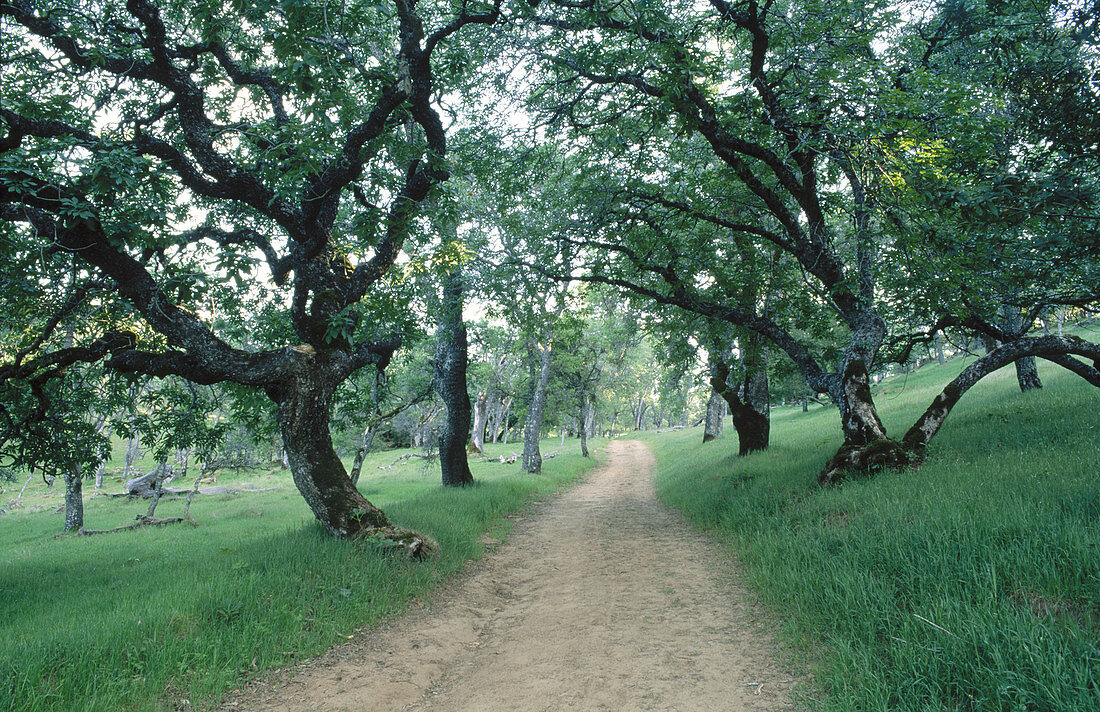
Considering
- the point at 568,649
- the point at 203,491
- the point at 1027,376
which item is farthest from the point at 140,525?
the point at 1027,376

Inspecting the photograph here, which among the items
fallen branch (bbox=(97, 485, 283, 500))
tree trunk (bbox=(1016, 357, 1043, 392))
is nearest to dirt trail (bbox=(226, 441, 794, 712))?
tree trunk (bbox=(1016, 357, 1043, 392))

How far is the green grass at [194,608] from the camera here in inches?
148

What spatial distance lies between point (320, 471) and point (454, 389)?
238 inches

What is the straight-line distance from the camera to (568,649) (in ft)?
15.6

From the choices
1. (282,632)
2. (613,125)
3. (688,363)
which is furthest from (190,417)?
(688,363)

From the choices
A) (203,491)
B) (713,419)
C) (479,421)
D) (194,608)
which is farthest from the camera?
(479,421)

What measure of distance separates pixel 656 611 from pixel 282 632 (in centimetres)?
389

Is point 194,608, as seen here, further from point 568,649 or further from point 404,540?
point 568,649

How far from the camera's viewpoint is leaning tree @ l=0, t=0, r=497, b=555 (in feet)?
18.7

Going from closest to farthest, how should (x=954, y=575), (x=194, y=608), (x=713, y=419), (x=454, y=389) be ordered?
(x=954, y=575), (x=194, y=608), (x=454, y=389), (x=713, y=419)

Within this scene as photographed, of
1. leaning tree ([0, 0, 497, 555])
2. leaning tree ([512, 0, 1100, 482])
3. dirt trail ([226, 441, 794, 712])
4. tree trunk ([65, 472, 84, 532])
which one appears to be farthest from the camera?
tree trunk ([65, 472, 84, 532])

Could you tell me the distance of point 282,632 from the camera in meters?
4.79

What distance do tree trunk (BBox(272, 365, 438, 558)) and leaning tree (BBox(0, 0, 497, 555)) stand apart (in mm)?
23

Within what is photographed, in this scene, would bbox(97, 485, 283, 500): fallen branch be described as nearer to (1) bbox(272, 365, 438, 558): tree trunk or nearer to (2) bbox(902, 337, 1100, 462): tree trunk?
(1) bbox(272, 365, 438, 558): tree trunk
